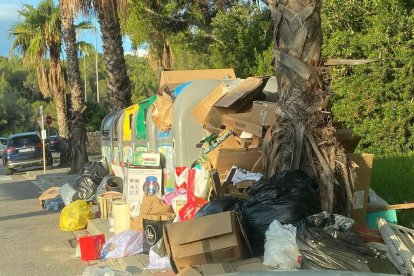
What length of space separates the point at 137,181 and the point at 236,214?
371 cm

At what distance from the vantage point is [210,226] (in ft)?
16.5

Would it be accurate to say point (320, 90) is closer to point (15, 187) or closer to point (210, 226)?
point (210, 226)

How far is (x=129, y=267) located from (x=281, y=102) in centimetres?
255

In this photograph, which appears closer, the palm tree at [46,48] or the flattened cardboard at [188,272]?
the flattened cardboard at [188,272]

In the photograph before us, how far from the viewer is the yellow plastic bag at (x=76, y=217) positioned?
31.5 ft

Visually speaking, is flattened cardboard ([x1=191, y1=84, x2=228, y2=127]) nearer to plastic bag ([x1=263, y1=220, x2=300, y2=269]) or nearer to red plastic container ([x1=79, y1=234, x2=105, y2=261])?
red plastic container ([x1=79, y1=234, x2=105, y2=261])

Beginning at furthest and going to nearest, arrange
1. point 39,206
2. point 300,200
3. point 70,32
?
point 70,32 → point 39,206 → point 300,200

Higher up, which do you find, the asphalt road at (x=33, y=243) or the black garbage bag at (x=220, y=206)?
the black garbage bag at (x=220, y=206)

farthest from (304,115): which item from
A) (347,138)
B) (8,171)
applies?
(8,171)

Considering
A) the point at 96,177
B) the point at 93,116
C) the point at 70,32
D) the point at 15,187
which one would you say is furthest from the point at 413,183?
the point at 93,116

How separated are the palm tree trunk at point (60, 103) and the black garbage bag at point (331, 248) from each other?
22.8m

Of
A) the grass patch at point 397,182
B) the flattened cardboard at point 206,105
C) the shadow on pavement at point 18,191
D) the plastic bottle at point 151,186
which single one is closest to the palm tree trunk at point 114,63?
the shadow on pavement at point 18,191

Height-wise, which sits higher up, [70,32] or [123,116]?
[70,32]

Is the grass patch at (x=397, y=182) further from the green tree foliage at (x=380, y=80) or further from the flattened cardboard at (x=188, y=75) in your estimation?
the flattened cardboard at (x=188, y=75)
